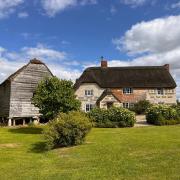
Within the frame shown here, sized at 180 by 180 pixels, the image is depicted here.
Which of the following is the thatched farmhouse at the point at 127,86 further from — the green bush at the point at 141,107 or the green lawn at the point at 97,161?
the green lawn at the point at 97,161

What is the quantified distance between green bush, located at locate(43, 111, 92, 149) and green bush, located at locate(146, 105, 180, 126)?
16.0m

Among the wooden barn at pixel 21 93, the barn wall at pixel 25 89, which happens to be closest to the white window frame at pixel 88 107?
the wooden barn at pixel 21 93

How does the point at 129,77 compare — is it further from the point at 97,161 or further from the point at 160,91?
the point at 97,161

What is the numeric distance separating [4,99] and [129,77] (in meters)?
23.5

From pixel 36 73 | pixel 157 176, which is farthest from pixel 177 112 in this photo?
pixel 157 176

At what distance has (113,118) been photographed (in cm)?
3603

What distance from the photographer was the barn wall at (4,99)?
43316 millimetres

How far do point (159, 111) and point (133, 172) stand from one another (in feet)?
78.5

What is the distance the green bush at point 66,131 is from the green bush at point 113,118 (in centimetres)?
1335

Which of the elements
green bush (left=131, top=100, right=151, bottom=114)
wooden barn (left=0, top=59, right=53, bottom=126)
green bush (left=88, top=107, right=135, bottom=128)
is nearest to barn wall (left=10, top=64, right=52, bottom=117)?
wooden barn (left=0, top=59, right=53, bottom=126)

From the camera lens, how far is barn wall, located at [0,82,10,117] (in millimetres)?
43316

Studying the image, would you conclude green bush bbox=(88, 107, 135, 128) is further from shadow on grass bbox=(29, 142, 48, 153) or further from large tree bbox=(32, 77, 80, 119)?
shadow on grass bbox=(29, 142, 48, 153)

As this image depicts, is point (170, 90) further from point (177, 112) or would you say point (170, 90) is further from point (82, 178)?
point (82, 178)

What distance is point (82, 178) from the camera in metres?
13.2
